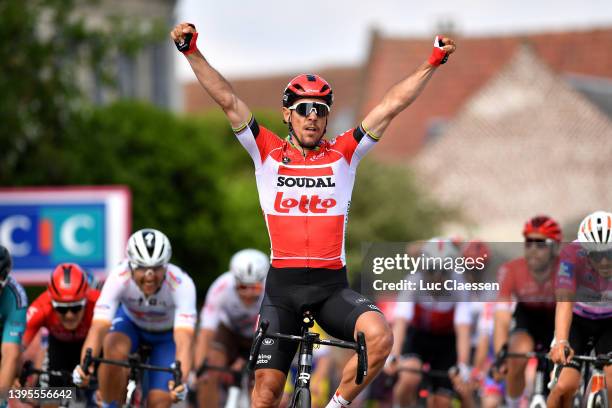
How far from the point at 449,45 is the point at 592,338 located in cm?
295

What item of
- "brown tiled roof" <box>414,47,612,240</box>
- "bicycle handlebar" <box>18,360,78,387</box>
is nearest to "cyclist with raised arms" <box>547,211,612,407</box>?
"bicycle handlebar" <box>18,360,78,387</box>

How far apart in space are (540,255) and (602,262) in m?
1.71

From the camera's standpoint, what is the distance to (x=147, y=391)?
1199cm

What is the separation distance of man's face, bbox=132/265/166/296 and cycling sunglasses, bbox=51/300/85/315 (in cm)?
72

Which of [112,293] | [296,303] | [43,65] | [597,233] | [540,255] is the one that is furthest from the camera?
[43,65]

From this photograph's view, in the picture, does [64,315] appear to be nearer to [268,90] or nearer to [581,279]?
[581,279]

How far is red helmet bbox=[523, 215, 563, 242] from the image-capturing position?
12.6 m

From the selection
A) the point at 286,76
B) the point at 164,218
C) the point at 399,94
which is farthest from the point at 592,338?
the point at 286,76

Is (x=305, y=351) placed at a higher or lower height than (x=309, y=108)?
lower

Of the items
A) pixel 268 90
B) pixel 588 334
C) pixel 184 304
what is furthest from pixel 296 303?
pixel 268 90

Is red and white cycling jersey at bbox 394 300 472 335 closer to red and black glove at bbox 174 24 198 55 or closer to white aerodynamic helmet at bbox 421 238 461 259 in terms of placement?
white aerodynamic helmet at bbox 421 238 461 259

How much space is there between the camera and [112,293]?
456 inches

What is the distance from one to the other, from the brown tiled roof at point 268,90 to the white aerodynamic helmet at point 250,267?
264 feet

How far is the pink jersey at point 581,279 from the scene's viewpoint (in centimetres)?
1081
